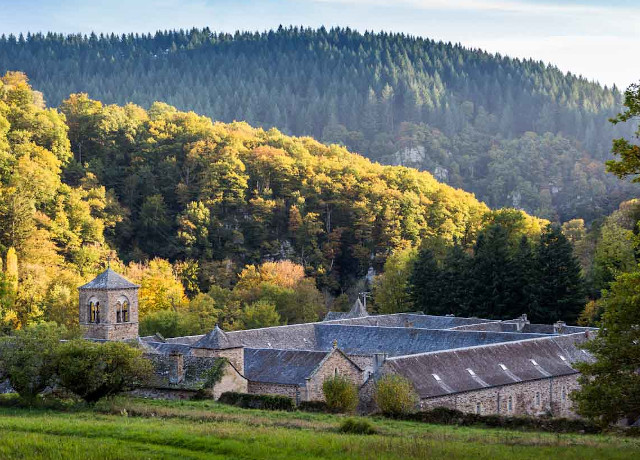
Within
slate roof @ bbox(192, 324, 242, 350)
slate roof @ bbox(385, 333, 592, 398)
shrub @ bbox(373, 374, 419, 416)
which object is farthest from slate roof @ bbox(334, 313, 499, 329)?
shrub @ bbox(373, 374, 419, 416)

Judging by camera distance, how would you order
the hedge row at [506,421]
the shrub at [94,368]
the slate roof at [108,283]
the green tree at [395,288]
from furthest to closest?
the green tree at [395,288] < the slate roof at [108,283] < the shrub at [94,368] < the hedge row at [506,421]

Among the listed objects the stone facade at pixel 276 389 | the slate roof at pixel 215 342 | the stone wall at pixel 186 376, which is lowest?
the stone facade at pixel 276 389

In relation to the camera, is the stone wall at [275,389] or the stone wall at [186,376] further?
the stone wall at [275,389]

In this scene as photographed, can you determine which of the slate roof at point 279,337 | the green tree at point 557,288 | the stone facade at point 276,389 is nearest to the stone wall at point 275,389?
the stone facade at point 276,389

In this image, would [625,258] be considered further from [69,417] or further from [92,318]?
[69,417]

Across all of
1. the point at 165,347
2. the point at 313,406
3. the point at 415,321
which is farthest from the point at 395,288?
the point at 313,406

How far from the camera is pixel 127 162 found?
104 m

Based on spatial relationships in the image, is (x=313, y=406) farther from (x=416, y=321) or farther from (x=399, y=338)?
(x=416, y=321)

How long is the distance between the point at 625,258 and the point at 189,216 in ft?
143

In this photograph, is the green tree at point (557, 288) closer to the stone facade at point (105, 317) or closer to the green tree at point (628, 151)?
the stone facade at point (105, 317)

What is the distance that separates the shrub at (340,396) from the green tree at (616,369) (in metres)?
11.8

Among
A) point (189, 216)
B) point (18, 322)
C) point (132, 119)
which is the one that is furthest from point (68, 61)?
point (18, 322)

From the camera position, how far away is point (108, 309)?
2030 inches

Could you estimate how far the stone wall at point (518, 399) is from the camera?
45094mm
